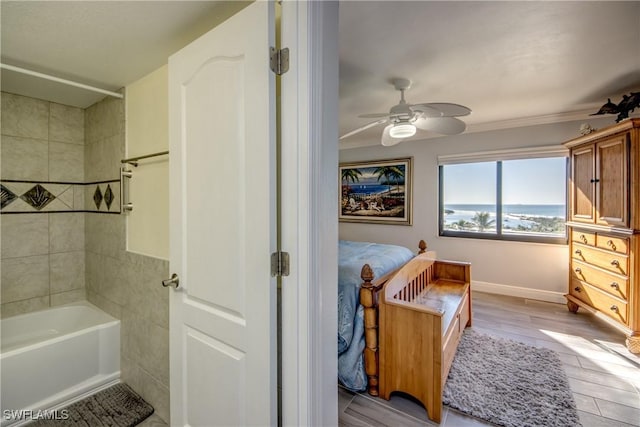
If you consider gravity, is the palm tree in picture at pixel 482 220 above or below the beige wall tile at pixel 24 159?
below

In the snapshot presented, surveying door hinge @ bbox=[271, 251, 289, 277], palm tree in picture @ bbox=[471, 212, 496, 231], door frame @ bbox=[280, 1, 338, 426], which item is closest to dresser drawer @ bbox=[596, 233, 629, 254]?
palm tree in picture @ bbox=[471, 212, 496, 231]

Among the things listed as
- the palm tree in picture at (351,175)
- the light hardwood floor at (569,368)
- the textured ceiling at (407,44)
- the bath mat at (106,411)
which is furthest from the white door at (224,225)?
the palm tree in picture at (351,175)

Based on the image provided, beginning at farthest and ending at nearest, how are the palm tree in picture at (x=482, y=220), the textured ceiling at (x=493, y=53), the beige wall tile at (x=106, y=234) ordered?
the palm tree in picture at (x=482, y=220) → the beige wall tile at (x=106, y=234) → the textured ceiling at (x=493, y=53)

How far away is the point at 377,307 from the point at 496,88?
93.5 inches

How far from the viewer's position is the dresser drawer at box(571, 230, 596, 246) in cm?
280

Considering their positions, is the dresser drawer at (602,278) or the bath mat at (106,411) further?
the dresser drawer at (602,278)

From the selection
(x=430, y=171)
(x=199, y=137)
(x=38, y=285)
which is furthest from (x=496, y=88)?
(x=38, y=285)

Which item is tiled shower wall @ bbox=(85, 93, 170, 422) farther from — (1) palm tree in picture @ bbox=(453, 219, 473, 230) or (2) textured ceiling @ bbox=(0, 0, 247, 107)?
(1) palm tree in picture @ bbox=(453, 219, 473, 230)

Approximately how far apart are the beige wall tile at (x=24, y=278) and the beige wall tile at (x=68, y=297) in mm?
82

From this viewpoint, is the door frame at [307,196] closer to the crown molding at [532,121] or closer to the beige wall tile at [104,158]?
the beige wall tile at [104,158]

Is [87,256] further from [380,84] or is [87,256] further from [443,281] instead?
[443,281]

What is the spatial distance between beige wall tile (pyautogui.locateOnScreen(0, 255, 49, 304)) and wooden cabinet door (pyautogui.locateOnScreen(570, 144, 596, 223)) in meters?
5.16

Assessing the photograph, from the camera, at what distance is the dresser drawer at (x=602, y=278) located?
95.0 inches

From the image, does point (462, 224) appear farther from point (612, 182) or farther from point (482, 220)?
point (612, 182)
